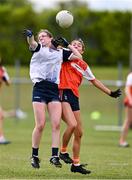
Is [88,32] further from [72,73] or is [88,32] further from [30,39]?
[30,39]

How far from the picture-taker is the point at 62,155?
13.1 metres

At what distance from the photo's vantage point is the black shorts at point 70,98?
504 inches

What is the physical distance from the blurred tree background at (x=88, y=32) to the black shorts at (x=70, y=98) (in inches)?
1455

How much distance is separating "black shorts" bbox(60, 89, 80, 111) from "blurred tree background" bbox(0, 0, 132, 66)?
37.0m

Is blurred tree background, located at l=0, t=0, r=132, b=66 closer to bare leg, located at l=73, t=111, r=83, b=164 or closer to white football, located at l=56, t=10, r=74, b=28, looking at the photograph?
bare leg, located at l=73, t=111, r=83, b=164

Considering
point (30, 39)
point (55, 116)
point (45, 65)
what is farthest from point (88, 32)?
point (30, 39)

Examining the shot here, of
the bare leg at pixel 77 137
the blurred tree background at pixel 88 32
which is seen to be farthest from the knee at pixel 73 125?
the blurred tree background at pixel 88 32

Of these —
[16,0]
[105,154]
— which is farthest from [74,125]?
[16,0]

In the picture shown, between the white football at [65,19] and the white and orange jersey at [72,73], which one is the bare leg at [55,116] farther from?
the white football at [65,19]

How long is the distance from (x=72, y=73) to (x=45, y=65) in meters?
0.53

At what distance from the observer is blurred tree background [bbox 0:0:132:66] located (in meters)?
50.9

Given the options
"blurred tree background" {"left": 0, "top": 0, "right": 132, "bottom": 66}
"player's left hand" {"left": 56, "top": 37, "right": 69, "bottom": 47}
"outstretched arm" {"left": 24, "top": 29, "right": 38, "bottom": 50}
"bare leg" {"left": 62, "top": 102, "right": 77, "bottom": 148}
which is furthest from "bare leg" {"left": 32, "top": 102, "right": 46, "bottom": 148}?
"blurred tree background" {"left": 0, "top": 0, "right": 132, "bottom": 66}

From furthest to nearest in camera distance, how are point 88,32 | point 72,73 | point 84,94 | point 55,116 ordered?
point 88,32
point 84,94
point 72,73
point 55,116

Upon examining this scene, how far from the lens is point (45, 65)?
12.6 m
